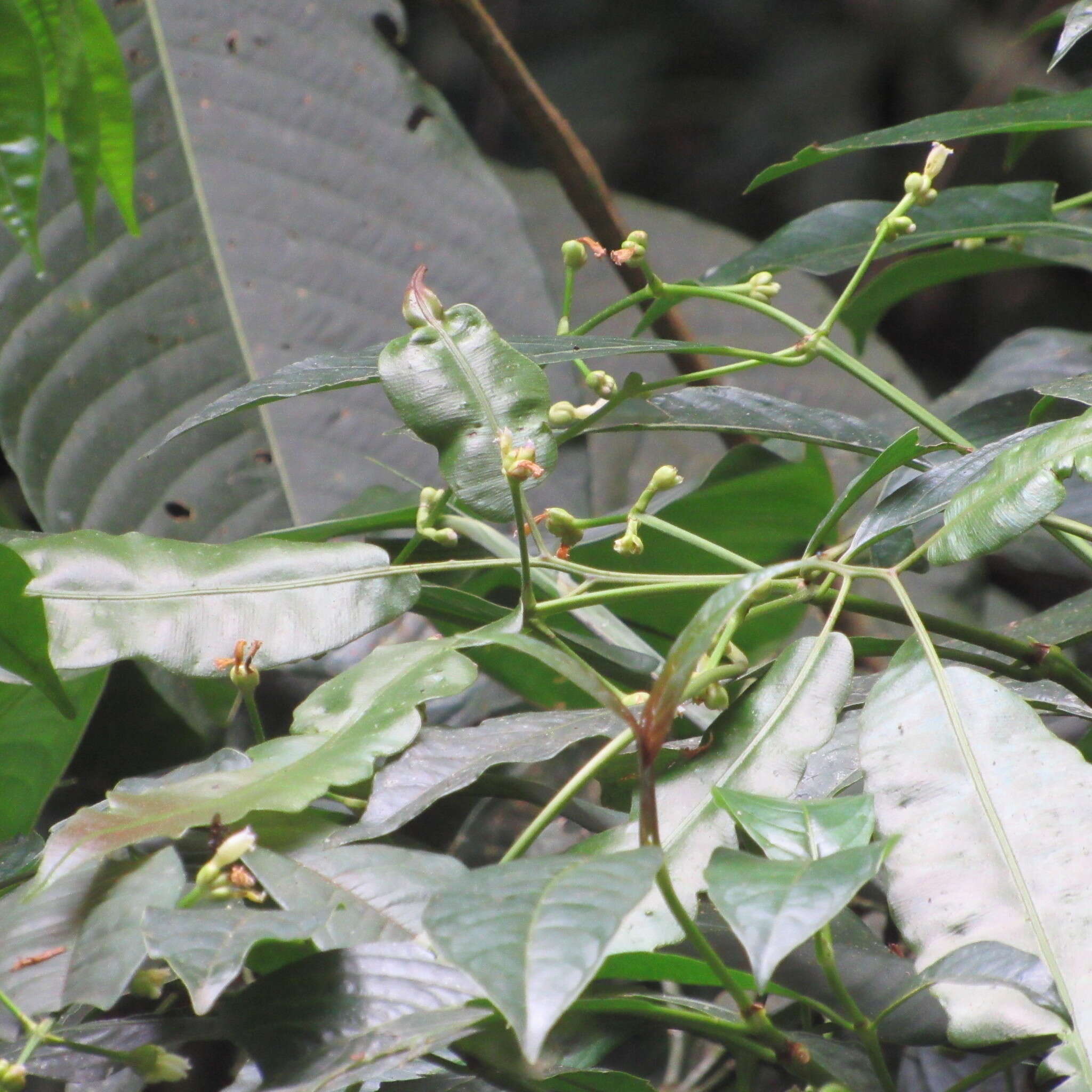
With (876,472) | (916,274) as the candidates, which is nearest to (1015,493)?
(876,472)

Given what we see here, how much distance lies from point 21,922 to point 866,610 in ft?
1.06

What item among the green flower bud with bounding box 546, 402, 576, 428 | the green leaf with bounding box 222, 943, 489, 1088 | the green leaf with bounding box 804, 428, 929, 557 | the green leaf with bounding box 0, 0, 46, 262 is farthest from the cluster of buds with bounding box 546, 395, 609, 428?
the green leaf with bounding box 0, 0, 46, 262

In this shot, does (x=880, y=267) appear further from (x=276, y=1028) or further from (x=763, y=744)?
(x=276, y=1028)

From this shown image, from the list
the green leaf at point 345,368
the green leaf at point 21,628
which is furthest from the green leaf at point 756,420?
the green leaf at point 21,628

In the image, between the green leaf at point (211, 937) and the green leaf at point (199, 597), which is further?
the green leaf at point (199, 597)

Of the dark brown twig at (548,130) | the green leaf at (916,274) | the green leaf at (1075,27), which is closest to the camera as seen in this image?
the green leaf at (1075,27)

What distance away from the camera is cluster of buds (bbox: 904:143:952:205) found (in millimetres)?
507

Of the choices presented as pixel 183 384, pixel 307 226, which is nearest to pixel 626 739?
pixel 183 384

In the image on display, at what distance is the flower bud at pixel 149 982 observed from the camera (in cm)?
35

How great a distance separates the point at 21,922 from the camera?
359 mm

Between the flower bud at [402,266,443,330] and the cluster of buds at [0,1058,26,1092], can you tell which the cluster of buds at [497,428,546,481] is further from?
the cluster of buds at [0,1058,26,1092]

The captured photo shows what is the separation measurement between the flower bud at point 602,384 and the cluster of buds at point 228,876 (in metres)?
0.23

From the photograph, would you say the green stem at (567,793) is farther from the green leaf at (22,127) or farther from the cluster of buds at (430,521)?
the green leaf at (22,127)

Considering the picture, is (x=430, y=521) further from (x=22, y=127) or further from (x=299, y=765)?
(x=22, y=127)
